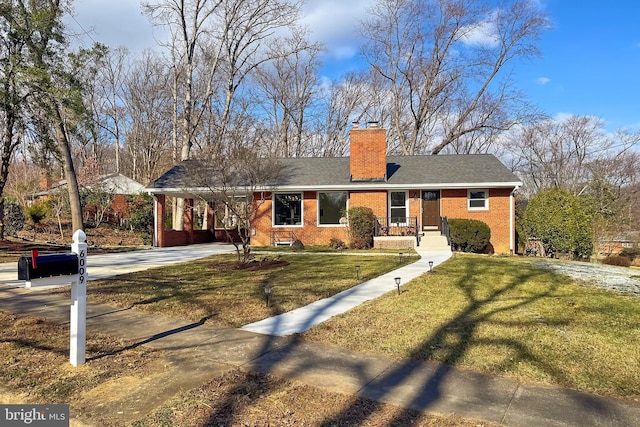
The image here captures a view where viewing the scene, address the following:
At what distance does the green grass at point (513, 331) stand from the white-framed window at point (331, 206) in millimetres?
10723

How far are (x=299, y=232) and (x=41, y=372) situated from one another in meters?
14.9

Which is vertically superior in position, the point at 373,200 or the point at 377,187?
the point at 377,187

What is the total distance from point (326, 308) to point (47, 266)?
158 inches

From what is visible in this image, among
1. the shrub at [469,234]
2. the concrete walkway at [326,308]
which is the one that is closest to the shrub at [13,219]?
the concrete walkway at [326,308]

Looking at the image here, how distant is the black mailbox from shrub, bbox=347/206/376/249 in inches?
534

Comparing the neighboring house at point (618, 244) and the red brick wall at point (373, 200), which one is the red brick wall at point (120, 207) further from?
the neighboring house at point (618, 244)

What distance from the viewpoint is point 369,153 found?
18.7m

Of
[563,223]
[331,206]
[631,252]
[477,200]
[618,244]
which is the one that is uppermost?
[477,200]

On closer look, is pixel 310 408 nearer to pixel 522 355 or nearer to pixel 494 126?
pixel 522 355

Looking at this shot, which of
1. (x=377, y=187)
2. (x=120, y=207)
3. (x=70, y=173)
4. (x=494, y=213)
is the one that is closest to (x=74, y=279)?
(x=377, y=187)

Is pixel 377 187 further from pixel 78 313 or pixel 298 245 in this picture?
pixel 78 313

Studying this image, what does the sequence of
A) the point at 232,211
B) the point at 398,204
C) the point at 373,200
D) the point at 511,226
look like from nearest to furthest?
the point at 232,211
the point at 511,226
the point at 373,200
the point at 398,204

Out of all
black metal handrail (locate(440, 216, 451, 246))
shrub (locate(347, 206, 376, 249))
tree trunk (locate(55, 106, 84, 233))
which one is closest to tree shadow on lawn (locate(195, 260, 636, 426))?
black metal handrail (locate(440, 216, 451, 246))

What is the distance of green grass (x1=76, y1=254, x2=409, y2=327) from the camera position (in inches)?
252
